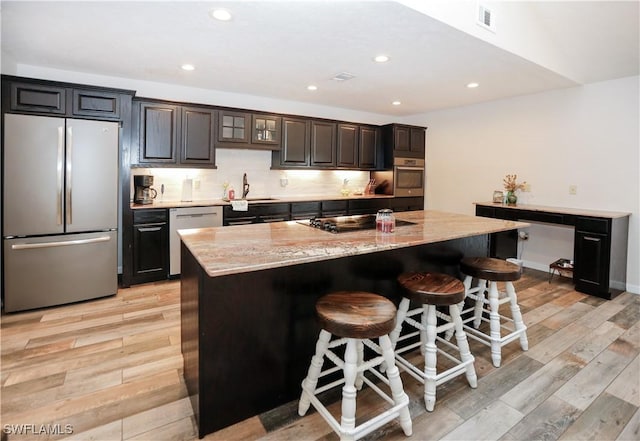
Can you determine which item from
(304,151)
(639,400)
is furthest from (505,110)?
(639,400)

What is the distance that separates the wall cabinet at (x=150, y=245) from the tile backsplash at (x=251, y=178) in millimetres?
599

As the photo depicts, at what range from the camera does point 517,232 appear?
487 centimetres

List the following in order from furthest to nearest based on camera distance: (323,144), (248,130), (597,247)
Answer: (323,144) → (248,130) → (597,247)

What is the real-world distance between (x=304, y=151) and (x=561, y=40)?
3.25 m

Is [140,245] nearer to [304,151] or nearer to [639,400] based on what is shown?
[304,151]

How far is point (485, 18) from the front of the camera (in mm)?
2768

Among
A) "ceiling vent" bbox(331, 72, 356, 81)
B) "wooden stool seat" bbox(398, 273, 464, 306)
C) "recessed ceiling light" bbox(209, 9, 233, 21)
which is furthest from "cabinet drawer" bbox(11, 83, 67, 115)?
"wooden stool seat" bbox(398, 273, 464, 306)

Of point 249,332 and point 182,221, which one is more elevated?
point 182,221

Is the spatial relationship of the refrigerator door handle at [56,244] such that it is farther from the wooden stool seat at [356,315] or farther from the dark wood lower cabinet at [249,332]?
the wooden stool seat at [356,315]

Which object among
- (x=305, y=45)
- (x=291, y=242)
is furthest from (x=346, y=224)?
(x=305, y=45)

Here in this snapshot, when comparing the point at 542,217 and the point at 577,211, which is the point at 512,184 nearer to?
the point at 542,217

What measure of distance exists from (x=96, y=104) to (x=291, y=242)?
2.77m

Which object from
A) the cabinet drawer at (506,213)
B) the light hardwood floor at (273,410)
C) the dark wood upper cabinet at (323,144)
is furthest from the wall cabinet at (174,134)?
the cabinet drawer at (506,213)

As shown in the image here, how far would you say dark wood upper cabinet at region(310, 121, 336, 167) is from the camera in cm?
525
